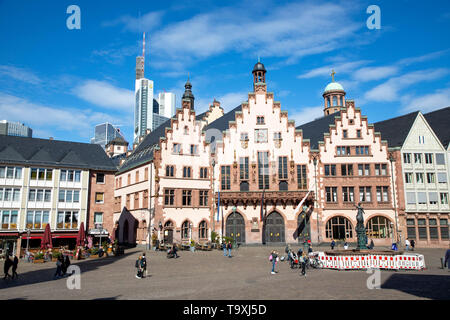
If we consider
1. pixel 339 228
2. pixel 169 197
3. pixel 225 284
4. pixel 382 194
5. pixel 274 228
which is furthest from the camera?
pixel 382 194

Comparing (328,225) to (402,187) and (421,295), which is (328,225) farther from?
(421,295)

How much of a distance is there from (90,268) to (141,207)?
2390 cm

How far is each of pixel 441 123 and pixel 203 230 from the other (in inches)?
1557

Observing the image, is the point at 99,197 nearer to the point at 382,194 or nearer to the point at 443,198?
the point at 382,194

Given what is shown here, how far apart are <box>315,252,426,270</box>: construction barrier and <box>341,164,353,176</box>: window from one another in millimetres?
25259

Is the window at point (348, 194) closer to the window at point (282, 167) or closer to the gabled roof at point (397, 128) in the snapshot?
the window at point (282, 167)

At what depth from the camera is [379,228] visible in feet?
169

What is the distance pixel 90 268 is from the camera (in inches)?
1201

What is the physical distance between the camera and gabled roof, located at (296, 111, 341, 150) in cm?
5706

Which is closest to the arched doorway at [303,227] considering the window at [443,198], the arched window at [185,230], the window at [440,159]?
the arched window at [185,230]

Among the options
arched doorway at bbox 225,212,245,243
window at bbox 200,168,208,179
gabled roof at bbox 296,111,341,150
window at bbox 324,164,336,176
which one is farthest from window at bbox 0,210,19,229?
gabled roof at bbox 296,111,341,150

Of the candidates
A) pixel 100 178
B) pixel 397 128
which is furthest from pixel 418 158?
pixel 100 178

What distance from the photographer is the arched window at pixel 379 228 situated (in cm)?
5122
